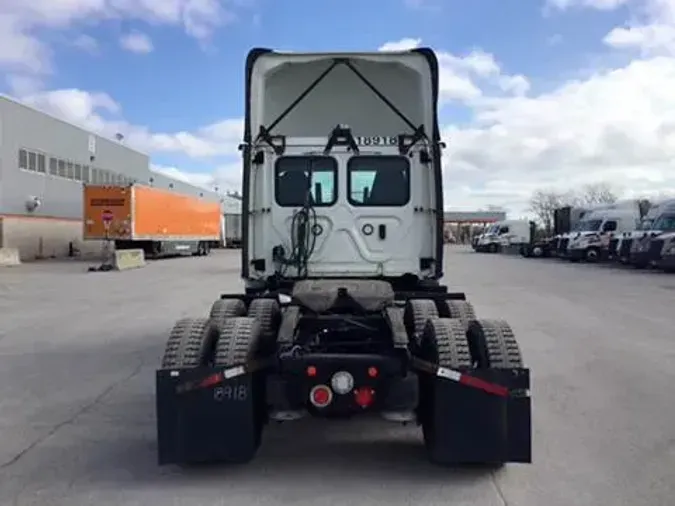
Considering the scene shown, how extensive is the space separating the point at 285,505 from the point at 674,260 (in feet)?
90.5

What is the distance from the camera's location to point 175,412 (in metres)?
5.43

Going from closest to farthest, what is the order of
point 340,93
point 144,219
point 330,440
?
point 330,440
point 340,93
point 144,219

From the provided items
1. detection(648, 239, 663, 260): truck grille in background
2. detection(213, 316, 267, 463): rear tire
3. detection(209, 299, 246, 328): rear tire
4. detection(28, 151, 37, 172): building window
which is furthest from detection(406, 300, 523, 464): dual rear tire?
detection(28, 151, 37, 172): building window

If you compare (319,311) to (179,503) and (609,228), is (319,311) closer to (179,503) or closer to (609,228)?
(179,503)

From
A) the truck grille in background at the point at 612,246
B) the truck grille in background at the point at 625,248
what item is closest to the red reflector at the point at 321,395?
the truck grille in background at the point at 625,248

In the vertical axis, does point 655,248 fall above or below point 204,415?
above

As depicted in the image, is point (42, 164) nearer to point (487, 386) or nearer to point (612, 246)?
point (612, 246)

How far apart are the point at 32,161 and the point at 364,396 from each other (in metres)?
43.9

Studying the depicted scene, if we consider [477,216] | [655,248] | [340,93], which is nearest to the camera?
[340,93]

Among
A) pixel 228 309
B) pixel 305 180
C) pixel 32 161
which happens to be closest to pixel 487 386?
pixel 228 309

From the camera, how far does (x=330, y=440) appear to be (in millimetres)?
6406

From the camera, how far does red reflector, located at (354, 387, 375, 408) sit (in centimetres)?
541

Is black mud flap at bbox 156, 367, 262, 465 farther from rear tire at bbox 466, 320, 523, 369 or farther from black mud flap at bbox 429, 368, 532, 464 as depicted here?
rear tire at bbox 466, 320, 523, 369

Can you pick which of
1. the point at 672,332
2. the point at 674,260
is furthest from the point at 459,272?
the point at 672,332
